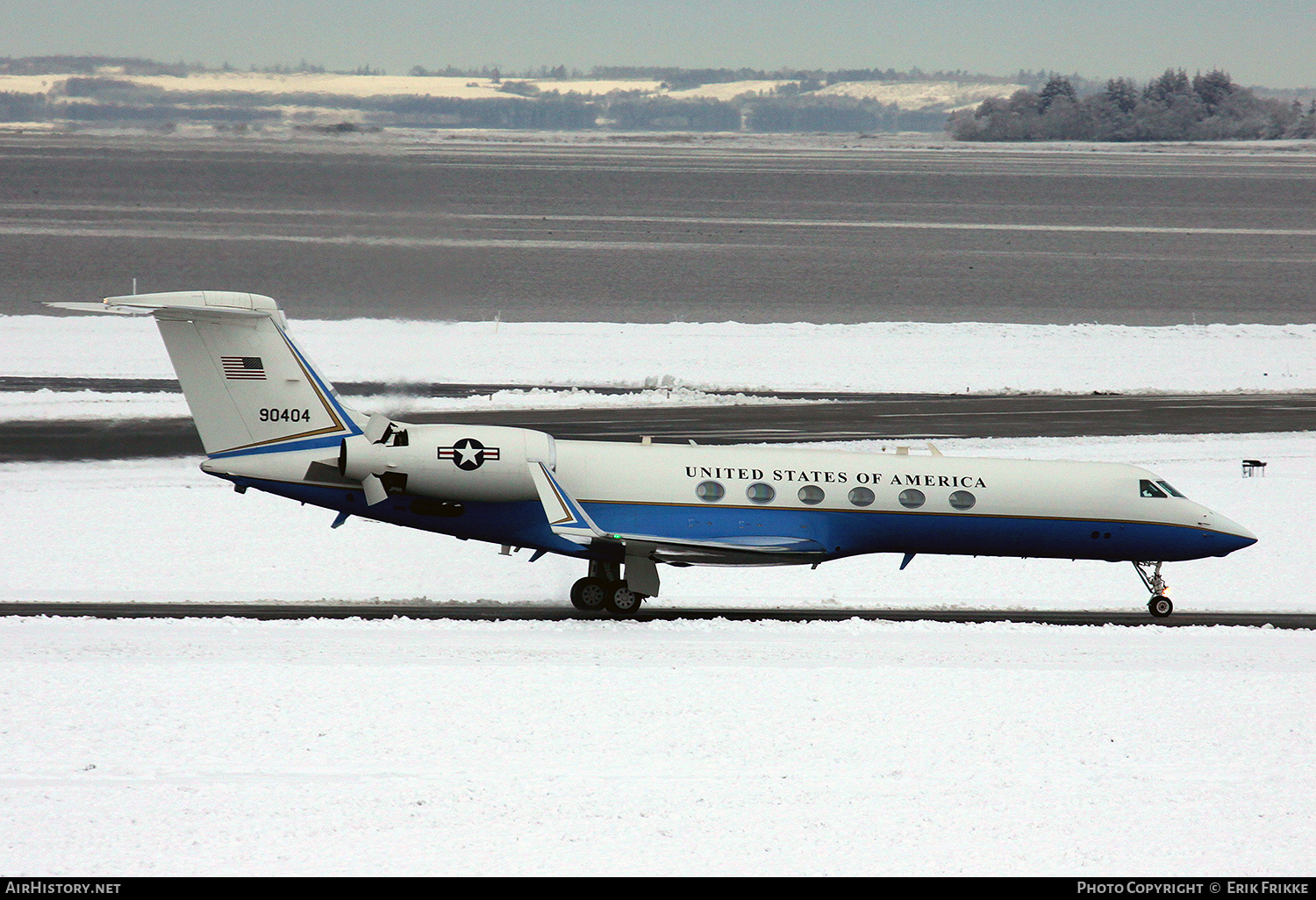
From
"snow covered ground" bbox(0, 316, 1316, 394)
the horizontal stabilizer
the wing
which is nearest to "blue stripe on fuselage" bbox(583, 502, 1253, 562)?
the wing

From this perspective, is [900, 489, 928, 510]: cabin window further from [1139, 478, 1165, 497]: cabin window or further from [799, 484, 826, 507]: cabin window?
[1139, 478, 1165, 497]: cabin window

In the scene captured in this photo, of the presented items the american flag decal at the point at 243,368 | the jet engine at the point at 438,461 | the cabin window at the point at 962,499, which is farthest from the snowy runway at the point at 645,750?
the american flag decal at the point at 243,368

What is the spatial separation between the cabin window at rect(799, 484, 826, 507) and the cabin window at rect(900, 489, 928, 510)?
174 centimetres

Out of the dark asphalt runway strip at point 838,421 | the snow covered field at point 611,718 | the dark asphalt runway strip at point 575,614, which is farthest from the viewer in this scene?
the dark asphalt runway strip at point 838,421

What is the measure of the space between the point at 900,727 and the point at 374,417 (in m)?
12.2

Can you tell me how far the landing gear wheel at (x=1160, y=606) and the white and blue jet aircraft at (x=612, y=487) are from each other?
0.14ft

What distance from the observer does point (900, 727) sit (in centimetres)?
2180

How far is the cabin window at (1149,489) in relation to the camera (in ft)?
98.5

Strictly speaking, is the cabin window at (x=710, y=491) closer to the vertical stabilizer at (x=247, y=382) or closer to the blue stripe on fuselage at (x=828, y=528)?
the blue stripe on fuselage at (x=828, y=528)

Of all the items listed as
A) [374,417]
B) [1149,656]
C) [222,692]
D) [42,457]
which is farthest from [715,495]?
[42,457]

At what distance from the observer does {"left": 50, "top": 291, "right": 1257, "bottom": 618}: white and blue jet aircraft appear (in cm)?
2730

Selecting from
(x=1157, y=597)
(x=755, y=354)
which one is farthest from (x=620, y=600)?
(x=755, y=354)

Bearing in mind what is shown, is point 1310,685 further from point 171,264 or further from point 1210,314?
point 171,264

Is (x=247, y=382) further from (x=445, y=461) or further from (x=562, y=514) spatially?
(x=562, y=514)
